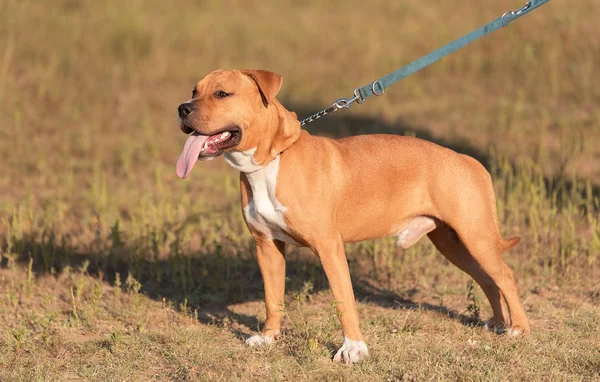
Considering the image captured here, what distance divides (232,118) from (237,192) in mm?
4245

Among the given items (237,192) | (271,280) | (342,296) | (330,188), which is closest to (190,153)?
(330,188)

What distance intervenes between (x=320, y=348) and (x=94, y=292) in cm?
214

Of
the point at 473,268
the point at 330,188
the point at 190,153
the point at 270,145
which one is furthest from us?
the point at 473,268

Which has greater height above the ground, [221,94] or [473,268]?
[221,94]

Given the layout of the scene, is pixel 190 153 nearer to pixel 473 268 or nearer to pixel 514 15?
pixel 473 268

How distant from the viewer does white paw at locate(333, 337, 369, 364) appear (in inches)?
204

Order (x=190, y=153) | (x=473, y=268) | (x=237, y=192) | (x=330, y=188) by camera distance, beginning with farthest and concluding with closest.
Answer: (x=237, y=192)
(x=473, y=268)
(x=330, y=188)
(x=190, y=153)

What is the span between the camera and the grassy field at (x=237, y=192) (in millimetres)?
5516

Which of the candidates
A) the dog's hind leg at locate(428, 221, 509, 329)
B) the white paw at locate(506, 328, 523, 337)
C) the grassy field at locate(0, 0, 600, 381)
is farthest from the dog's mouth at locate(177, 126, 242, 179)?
the white paw at locate(506, 328, 523, 337)

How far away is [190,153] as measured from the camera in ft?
16.5

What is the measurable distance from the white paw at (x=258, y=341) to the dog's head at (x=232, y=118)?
4.26 ft

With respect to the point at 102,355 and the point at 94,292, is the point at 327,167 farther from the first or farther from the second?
the point at 94,292

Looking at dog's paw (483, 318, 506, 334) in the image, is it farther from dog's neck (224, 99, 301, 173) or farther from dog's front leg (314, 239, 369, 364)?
dog's neck (224, 99, 301, 173)

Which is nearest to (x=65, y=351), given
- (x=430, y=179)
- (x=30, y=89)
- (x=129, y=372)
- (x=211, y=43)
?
(x=129, y=372)
